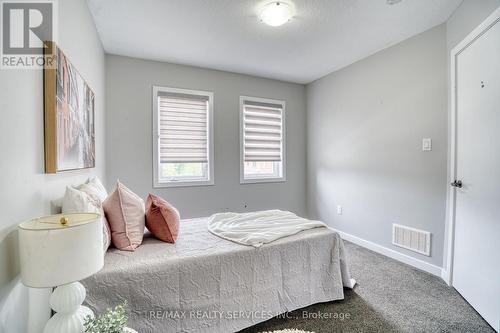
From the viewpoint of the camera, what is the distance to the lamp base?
2.87ft

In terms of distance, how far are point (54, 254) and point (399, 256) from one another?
314cm

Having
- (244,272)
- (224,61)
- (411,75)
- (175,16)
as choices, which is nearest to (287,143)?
(224,61)

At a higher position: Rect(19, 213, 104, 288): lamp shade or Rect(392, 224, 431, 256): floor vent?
Rect(19, 213, 104, 288): lamp shade

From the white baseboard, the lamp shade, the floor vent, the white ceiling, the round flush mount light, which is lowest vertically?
the white baseboard

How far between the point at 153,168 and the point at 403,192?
121 inches

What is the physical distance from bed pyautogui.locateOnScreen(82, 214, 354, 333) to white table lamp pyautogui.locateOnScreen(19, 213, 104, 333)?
40 cm

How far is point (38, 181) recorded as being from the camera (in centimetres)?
111

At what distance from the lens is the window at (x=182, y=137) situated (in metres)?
3.19

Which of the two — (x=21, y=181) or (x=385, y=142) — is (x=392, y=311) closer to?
(x=385, y=142)

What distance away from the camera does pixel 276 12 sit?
2008 mm

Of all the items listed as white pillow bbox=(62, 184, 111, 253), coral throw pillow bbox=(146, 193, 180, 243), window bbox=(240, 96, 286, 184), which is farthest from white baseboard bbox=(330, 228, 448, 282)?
white pillow bbox=(62, 184, 111, 253)

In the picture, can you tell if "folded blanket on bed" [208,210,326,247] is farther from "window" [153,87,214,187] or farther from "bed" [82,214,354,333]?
"window" [153,87,214,187]

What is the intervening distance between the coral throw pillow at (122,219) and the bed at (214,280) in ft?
0.22

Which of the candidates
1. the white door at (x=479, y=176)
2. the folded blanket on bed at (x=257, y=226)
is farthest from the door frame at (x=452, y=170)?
the folded blanket on bed at (x=257, y=226)
